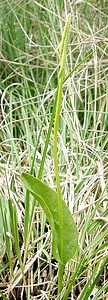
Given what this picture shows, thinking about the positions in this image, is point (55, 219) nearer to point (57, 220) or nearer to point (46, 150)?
point (57, 220)

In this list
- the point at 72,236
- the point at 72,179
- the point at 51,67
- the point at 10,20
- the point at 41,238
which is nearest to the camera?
the point at 72,236

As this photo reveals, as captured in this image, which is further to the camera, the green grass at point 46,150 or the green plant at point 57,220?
the green grass at point 46,150

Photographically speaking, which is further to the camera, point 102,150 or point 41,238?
point 102,150

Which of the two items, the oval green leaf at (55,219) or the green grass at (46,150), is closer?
the oval green leaf at (55,219)

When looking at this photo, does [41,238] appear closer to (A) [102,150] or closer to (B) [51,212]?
(B) [51,212]

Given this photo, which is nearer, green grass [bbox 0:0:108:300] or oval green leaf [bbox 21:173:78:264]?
oval green leaf [bbox 21:173:78:264]

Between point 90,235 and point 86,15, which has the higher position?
point 86,15

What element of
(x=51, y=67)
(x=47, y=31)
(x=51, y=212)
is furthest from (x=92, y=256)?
(x=47, y=31)

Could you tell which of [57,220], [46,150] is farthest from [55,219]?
[46,150]
